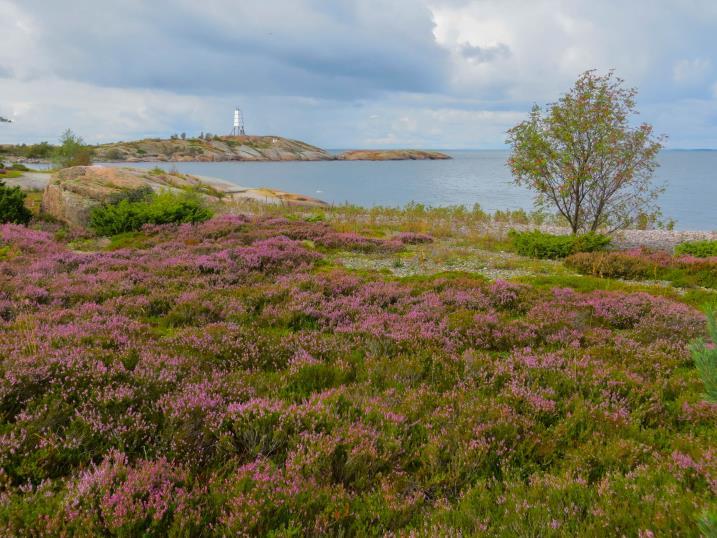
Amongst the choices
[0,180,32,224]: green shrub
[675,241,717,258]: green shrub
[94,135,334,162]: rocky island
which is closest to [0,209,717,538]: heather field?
[675,241,717,258]: green shrub

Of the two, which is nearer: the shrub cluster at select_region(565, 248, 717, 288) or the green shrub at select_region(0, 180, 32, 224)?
the shrub cluster at select_region(565, 248, 717, 288)

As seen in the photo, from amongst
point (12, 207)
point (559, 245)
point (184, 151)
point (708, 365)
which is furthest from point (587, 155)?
point (184, 151)

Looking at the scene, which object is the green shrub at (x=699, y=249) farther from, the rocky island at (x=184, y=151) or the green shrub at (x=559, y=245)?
the rocky island at (x=184, y=151)

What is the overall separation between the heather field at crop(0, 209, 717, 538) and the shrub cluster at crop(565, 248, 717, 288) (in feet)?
9.13

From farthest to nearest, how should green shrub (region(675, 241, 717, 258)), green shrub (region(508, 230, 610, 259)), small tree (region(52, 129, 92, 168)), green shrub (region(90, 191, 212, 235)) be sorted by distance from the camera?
small tree (region(52, 129, 92, 168)), green shrub (region(90, 191, 212, 235)), green shrub (region(508, 230, 610, 259)), green shrub (region(675, 241, 717, 258))

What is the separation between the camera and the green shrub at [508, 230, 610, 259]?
15905mm

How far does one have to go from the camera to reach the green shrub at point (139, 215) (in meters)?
17.8

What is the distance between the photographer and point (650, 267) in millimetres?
13328

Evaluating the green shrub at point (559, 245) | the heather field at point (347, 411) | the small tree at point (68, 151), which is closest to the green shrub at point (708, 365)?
the heather field at point (347, 411)

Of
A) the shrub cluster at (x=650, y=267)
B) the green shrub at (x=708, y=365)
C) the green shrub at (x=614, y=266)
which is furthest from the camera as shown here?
the green shrub at (x=614, y=266)

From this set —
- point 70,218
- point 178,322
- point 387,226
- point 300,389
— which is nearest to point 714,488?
point 300,389

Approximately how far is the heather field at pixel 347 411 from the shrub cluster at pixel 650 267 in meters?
2.78

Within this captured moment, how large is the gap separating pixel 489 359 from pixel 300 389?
111 inches

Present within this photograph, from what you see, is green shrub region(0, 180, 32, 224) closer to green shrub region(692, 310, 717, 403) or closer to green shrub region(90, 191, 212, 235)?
green shrub region(90, 191, 212, 235)
